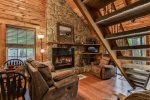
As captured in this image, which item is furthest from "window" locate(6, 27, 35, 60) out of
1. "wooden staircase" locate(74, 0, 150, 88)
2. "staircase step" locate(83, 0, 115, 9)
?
"staircase step" locate(83, 0, 115, 9)

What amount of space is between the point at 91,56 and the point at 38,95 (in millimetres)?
4835

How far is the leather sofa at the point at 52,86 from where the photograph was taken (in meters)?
2.02

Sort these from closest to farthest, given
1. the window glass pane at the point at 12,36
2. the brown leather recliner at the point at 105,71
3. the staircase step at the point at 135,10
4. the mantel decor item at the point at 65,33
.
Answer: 1. the staircase step at the point at 135,10
2. the window glass pane at the point at 12,36
3. the brown leather recliner at the point at 105,71
4. the mantel decor item at the point at 65,33

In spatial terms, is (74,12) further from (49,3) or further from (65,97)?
(65,97)

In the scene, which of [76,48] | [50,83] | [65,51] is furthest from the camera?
[76,48]

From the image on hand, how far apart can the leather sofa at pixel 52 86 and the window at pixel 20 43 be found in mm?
2296

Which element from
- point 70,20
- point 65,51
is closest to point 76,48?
point 65,51

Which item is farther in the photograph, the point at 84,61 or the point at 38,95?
the point at 84,61

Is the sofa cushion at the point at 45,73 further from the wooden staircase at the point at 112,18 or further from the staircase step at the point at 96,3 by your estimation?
the staircase step at the point at 96,3

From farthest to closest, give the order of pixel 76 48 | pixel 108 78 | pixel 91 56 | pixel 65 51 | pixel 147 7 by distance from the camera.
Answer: pixel 91 56
pixel 76 48
pixel 65 51
pixel 108 78
pixel 147 7

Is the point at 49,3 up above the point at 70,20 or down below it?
above

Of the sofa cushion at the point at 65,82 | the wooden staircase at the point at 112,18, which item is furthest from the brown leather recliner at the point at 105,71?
the wooden staircase at the point at 112,18

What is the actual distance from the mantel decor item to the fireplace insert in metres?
0.47

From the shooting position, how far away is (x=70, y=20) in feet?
19.3
